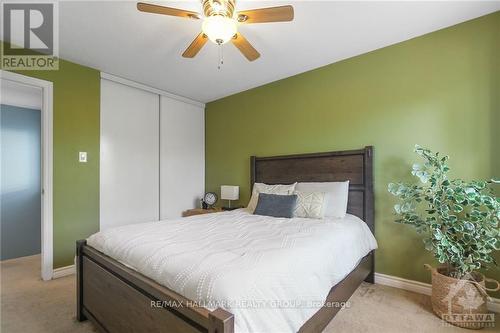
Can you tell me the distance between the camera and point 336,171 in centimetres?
293

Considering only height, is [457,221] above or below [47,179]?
below

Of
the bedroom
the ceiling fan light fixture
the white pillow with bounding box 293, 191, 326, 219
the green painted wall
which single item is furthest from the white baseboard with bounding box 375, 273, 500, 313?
the green painted wall

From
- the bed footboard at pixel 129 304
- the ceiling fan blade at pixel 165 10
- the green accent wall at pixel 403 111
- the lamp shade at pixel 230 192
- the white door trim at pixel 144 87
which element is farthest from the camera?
the lamp shade at pixel 230 192

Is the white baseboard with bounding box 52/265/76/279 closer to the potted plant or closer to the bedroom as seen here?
the bedroom

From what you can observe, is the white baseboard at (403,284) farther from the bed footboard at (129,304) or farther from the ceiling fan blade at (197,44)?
the ceiling fan blade at (197,44)

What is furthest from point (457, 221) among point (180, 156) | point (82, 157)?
point (82, 157)

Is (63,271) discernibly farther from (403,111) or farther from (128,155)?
(403,111)

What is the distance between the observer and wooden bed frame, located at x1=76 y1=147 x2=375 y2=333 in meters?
1.13

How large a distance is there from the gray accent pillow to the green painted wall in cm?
214

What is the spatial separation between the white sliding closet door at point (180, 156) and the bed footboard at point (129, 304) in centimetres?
207

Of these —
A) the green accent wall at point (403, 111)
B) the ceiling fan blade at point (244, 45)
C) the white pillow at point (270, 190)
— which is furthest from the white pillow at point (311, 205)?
the ceiling fan blade at point (244, 45)

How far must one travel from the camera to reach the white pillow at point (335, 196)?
2589mm

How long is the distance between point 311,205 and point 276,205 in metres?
0.38

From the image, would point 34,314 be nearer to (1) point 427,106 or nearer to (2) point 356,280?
(2) point 356,280
